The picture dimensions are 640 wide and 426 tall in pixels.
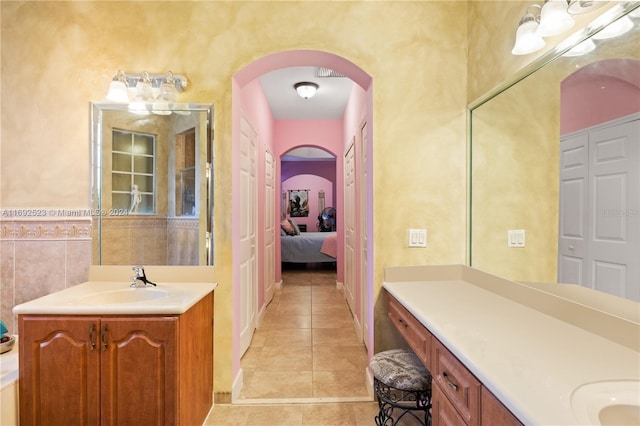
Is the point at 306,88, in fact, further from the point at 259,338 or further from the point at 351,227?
the point at 259,338

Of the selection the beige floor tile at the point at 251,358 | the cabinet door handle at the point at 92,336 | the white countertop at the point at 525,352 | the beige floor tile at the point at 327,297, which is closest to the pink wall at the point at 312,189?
the beige floor tile at the point at 327,297

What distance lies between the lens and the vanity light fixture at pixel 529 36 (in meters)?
1.45

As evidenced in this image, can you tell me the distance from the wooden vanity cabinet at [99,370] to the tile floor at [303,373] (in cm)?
60

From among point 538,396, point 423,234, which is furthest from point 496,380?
point 423,234

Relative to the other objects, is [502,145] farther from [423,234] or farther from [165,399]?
[165,399]

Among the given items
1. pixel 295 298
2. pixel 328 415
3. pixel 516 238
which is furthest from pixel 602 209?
pixel 295 298

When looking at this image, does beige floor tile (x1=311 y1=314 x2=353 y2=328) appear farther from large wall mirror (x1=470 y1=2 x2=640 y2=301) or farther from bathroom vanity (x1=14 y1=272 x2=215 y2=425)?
bathroom vanity (x1=14 y1=272 x2=215 y2=425)

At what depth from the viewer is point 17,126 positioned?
2.16 m

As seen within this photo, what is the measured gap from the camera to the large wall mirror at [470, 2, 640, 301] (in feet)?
3.66

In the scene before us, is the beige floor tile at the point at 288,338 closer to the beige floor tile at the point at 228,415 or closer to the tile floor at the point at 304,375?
the tile floor at the point at 304,375

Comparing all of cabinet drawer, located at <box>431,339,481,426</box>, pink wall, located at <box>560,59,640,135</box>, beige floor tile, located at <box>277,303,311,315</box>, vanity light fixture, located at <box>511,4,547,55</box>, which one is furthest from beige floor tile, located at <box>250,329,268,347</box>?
vanity light fixture, located at <box>511,4,547,55</box>

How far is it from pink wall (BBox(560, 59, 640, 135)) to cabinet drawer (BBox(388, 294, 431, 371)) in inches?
42.4

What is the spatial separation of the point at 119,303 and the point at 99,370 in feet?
1.24

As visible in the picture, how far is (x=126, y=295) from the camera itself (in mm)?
1979
